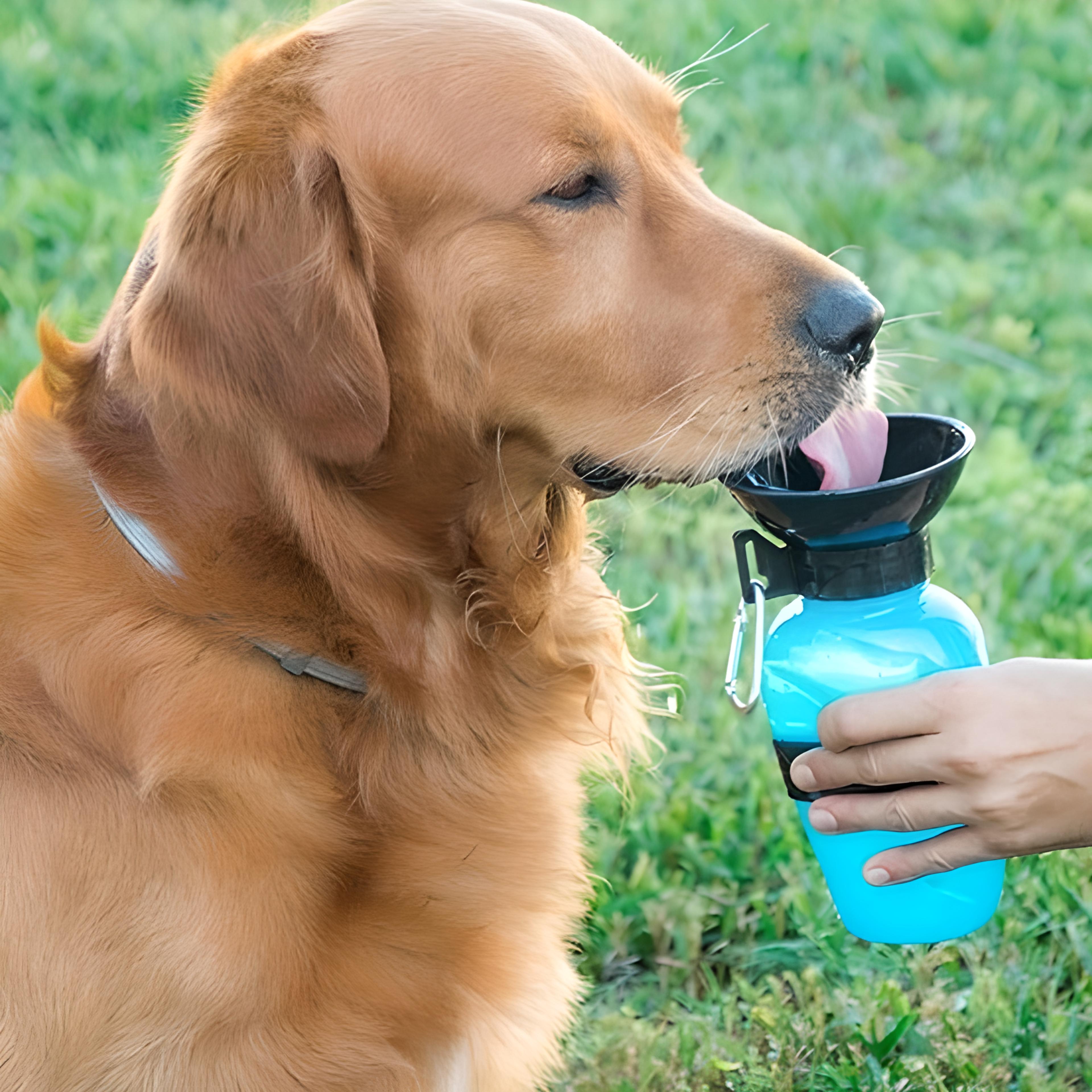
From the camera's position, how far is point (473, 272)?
6.97 feet

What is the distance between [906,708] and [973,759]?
5.2 inches

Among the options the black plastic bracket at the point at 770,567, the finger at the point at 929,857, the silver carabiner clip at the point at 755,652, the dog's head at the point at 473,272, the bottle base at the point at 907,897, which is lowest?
the bottle base at the point at 907,897

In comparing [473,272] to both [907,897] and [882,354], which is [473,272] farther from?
[907,897]

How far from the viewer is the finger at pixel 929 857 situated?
2.06 metres

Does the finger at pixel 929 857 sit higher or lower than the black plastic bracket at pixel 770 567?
lower

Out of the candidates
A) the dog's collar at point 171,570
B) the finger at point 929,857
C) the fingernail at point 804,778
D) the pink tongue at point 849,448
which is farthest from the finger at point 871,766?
the dog's collar at point 171,570

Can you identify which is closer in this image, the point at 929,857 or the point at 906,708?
the point at 906,708

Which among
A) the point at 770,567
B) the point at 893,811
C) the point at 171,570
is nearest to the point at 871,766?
the point at 893,811

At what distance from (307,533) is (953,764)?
1.08m

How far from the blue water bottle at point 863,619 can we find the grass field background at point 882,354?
0.43 m

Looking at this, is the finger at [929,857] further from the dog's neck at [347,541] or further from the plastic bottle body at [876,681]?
the dog's neck at [347,541]

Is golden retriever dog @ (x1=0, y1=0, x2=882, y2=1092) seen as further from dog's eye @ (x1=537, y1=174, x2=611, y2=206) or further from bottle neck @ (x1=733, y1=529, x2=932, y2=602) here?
bottle neck @ (x1=733, y1=529, x2=932, y2=602)

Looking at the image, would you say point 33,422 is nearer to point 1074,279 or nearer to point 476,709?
point 476,709

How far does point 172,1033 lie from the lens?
1920 mm
